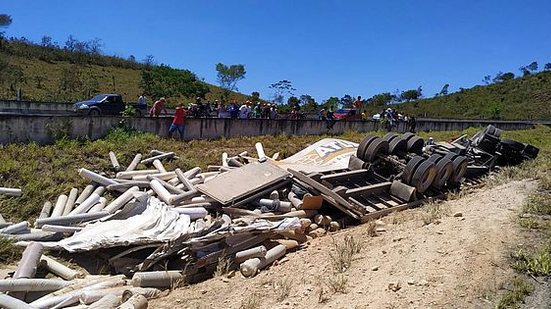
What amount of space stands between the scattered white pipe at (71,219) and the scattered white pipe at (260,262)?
3167 millimetres

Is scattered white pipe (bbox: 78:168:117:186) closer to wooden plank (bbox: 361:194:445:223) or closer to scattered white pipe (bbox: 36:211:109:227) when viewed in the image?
scattered white pipe (bbox: 36:211:109:227)

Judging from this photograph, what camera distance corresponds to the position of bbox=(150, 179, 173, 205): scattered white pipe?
9388 mm

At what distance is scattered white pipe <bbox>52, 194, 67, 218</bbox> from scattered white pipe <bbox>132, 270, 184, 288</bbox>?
118 inches

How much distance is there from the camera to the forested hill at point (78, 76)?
3379 cm

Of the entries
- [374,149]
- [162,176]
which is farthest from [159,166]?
[374,149]

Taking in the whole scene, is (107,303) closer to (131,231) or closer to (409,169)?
(131,231)

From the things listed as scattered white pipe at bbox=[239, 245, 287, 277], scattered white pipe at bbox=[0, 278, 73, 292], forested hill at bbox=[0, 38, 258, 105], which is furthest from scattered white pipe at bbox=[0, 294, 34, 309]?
forested hill at bbox=[0, 38, 258, 105]

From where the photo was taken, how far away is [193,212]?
338 inches

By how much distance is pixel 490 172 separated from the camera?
13.4 m

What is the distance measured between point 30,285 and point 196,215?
304cm

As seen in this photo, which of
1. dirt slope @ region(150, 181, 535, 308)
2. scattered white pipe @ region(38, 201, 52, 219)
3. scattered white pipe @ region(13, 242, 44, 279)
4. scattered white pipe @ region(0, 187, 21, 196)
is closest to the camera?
dirt slope @ region(150, 181, 535, 308)

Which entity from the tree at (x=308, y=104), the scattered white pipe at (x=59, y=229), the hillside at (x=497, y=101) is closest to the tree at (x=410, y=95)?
the hillside at (x=497, y=101)

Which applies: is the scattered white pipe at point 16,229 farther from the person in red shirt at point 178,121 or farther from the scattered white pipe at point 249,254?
the person in red shirt at point 178,121

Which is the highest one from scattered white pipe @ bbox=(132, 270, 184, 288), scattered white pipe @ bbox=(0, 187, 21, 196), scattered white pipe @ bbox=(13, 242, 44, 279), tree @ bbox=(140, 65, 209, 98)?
tree @ bbox=(140, 65, 209, 98)
